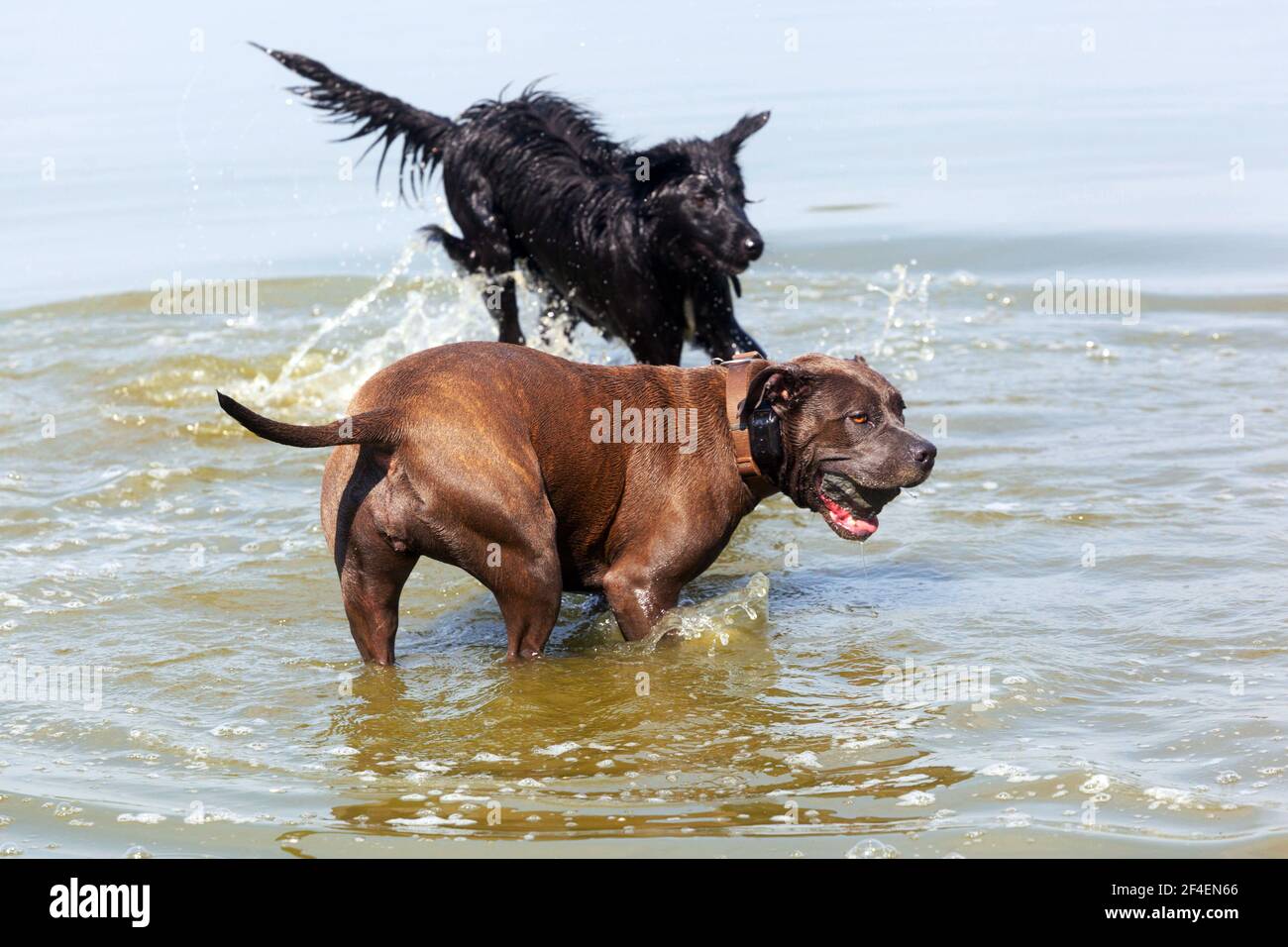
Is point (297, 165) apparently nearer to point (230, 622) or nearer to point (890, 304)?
point (890, 304)

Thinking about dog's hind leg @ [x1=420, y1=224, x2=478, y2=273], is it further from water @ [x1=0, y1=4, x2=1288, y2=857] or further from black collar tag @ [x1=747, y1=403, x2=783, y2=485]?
black collar tag @ [x1=747, y1=403, x2=783, y2=485]

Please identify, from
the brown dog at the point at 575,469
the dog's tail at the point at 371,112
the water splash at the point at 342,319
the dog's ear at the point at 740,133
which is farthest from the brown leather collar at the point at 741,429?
the water splash at the point at 342,319

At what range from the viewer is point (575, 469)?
19.1 ft

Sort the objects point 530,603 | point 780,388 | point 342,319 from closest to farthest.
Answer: point 530,603, point 780,388, point 342,319

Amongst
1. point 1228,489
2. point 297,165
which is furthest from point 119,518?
point 297,165

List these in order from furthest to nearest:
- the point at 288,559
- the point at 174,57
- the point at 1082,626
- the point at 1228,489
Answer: the point at 174,57 < the point at 1228,489 < the point at 288,559 < the point at 1082,626

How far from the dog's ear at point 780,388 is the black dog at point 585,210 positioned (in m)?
2.54

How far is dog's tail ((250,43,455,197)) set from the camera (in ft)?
32.3

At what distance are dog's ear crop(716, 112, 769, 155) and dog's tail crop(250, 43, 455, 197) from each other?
6.40 ft

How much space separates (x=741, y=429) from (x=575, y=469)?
2.19 feet

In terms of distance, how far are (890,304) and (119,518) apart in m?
6.03

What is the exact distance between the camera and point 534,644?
230 inches

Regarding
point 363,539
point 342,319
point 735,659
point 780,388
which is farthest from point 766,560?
point 342,319

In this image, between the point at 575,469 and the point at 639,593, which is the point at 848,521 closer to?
the point at 639,593
